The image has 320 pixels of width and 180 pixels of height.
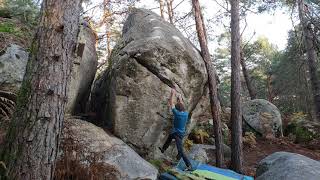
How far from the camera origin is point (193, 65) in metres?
10.1

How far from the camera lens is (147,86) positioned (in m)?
9.24

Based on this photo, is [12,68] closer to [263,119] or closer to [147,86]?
[147,86]

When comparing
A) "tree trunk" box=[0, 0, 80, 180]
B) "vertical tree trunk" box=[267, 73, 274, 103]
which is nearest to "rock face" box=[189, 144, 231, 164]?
"tree trunk" box=[0, 0, 80, 180]

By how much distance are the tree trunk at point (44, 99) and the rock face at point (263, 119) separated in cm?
1267

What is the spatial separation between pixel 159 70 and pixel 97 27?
30.7ft

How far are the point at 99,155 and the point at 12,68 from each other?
3367mm

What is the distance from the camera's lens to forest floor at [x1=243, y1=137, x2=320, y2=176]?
42.9 ft

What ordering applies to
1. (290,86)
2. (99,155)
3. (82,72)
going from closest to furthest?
(99,155), (82,72), (290,86)

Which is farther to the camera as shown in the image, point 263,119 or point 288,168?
point 263,119

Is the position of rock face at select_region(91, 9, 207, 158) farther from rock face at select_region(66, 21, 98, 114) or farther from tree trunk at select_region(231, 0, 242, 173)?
tree trunk at select_region(231, 0, 242, 173)

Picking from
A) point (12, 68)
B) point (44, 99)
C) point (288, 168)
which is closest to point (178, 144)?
point (288, 168)

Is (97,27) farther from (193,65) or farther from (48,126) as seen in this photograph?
(48,126)

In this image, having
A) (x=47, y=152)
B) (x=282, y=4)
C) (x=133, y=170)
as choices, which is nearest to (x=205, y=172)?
(x=133, y=170)

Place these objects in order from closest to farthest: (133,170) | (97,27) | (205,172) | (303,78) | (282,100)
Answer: (133,170) → (205,172) → (97,27) → (303,78) → (282,100)
